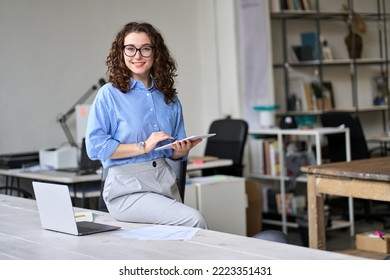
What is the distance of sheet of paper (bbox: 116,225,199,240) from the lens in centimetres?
208

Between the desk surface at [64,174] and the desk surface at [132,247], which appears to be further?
the desk surface at [64,174]

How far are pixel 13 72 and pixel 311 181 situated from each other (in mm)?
2965

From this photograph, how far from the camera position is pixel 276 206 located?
601cm

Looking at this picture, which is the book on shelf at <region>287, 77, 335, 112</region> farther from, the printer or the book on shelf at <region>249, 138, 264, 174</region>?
the printer

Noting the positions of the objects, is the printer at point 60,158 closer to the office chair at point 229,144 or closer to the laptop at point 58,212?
the office chair at point 229,144

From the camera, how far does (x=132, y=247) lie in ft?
6.41

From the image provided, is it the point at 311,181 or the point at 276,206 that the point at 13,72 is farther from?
the point at 311,181

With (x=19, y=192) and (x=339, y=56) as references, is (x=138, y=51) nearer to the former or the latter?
(x=19, y=192)

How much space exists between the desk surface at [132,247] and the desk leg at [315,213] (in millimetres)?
1281

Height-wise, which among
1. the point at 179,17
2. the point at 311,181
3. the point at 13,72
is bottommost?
the point at 311,181

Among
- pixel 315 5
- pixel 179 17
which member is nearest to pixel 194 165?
pixel 179 17

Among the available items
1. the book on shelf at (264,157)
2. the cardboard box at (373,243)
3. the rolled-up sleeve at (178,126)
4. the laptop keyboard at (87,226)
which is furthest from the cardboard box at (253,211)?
the laptop keyboard at (87,226)

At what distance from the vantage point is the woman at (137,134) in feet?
8.39

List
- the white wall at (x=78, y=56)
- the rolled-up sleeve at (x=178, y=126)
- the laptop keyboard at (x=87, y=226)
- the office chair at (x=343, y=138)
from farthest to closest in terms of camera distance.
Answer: the office chair at (x=343, y=138)
the white wall at (x=78, y=56)
the rolled-up sleeve at (x=178, y=126)
the laptop keyboard at (x=87, y=226)
